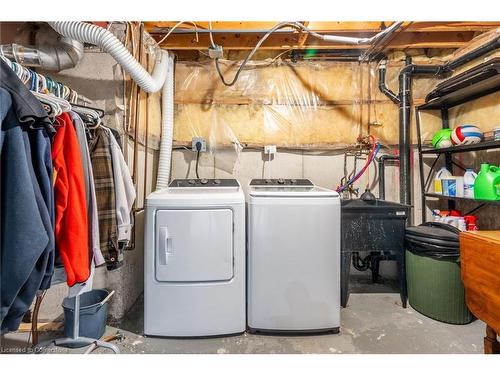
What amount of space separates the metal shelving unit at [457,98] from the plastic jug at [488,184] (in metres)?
0.05

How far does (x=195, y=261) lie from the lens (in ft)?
5.60

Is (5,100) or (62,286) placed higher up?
(5,100)

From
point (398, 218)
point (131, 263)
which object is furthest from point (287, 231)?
point (131, 263)

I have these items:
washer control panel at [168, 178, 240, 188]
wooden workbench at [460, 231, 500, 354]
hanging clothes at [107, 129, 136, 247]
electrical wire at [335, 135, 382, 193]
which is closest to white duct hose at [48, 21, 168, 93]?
hanging clothes at [107, 129, 136, 247]

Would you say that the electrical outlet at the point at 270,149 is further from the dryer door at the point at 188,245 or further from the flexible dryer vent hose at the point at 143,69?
the dryer door at the point at 188,245

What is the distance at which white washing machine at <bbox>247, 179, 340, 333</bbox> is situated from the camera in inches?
69.7

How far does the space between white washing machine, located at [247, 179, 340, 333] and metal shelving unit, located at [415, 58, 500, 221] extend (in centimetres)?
135

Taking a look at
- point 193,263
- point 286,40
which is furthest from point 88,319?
point 286,40

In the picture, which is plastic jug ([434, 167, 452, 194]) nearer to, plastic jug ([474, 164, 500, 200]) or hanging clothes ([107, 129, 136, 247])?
plastic jug ([474, 164, 500, 200])

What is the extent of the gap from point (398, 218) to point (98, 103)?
8.40 ft

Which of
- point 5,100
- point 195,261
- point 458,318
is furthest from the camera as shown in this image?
point 458,318

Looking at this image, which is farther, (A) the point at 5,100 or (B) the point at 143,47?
(B) the point at 143,47

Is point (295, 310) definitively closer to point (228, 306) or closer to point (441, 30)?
point (228, 306)

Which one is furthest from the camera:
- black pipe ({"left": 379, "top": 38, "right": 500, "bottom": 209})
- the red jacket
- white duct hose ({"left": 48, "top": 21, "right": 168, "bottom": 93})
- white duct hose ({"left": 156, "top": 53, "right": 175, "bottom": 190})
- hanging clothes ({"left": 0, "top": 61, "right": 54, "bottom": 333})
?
black pipe ({"left": 379, "top": 38, "right": 500, "bottom": 209})
